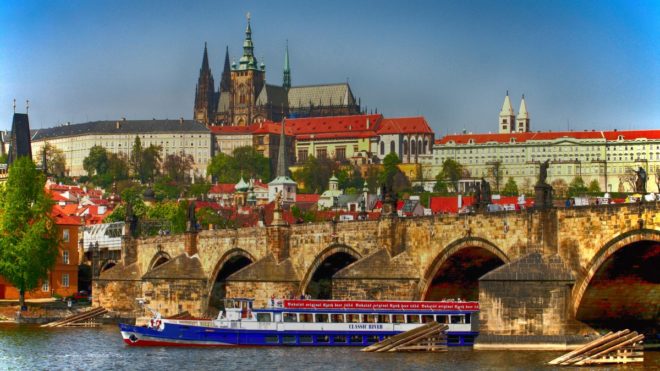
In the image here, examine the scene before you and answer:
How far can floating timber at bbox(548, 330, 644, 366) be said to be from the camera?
2194 inches

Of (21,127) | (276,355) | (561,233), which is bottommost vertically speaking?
(276,355)

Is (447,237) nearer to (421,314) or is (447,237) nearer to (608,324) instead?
(421,314)

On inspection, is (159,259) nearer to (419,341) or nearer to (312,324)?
(312,324)

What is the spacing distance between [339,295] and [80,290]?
56108 mm

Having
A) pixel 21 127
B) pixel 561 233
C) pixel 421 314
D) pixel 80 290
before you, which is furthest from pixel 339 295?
pixel 21 127

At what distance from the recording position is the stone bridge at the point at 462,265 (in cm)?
5844

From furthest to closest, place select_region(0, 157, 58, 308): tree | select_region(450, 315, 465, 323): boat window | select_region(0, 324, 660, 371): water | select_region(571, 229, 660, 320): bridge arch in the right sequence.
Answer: select_region(0, 157, 58, 308): tree < select_region(450, 315, 465, 323): boat window < select_region(0, 324, 660, 371): water < select_region(571, 229, 660, 320): bridge arch

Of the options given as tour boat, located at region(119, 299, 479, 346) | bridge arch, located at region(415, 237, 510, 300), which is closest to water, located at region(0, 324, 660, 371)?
tour boat, located at region(119, 299, 479, 346)

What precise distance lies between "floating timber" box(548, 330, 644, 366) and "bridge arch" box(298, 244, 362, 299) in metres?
21.5

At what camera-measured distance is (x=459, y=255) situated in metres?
68.0

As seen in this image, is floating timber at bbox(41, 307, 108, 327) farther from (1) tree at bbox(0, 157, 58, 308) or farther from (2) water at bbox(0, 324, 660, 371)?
(2) water at bbox(0, 324, 660, 371)

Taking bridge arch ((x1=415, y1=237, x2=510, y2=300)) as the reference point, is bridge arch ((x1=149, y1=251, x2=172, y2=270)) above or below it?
above

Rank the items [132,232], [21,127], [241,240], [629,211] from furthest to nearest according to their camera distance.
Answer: [21,127] → [132,232] → [241,240] → [629,211]

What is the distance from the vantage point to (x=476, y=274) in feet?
230
